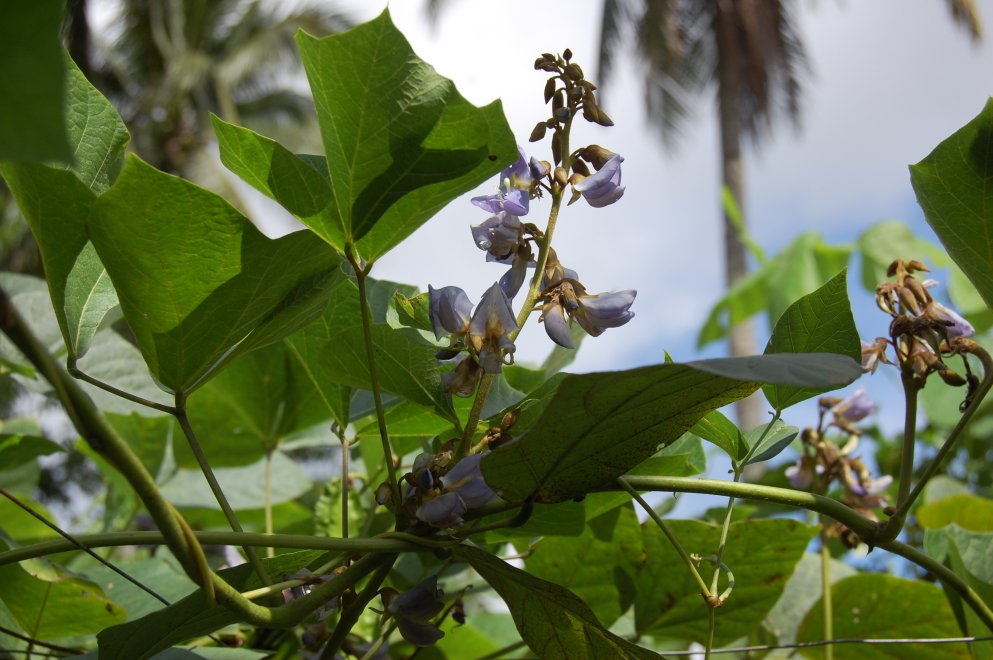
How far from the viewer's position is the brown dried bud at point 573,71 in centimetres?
47

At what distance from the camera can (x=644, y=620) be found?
65cm

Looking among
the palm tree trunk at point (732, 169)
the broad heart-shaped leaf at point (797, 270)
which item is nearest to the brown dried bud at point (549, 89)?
the broad heart-shaped leaf at point (797, 270)

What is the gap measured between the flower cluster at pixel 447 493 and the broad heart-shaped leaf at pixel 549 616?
2cm

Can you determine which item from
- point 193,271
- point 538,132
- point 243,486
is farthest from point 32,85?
point 243,486

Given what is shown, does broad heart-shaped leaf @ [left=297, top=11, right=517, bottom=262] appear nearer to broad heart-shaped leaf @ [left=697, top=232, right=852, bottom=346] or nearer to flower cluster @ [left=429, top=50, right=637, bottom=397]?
flower cluster @ [left=429, top=50, right=637, bottom=397]

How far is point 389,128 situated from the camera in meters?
0.44

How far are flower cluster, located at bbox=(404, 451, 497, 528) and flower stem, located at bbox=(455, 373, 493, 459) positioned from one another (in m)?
0.02

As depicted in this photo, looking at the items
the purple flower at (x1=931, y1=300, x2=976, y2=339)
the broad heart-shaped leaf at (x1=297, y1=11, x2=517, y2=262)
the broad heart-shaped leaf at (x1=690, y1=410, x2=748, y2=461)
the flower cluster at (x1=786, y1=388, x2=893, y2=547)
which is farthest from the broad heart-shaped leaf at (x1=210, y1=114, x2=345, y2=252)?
the flower cluster at (x1=786, y1=388, x2=893, y2=547)

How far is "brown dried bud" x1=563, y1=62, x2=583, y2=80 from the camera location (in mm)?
469

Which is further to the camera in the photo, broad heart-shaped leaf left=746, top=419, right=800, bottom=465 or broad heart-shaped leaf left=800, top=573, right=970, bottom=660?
broad heart-shaped leaf left=800, top=573, right=970, bottom=660

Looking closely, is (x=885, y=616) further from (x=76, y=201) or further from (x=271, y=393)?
(x=76, y=201)

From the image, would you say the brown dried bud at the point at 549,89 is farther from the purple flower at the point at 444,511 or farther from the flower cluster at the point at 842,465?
the flower cluster at the point at 842,465

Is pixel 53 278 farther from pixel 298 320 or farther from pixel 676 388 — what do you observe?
pixel 676 388

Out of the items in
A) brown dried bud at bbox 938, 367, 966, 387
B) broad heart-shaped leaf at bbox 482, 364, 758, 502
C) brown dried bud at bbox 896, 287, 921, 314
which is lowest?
brown dried bud at bbox 938, 367, 966, 387
